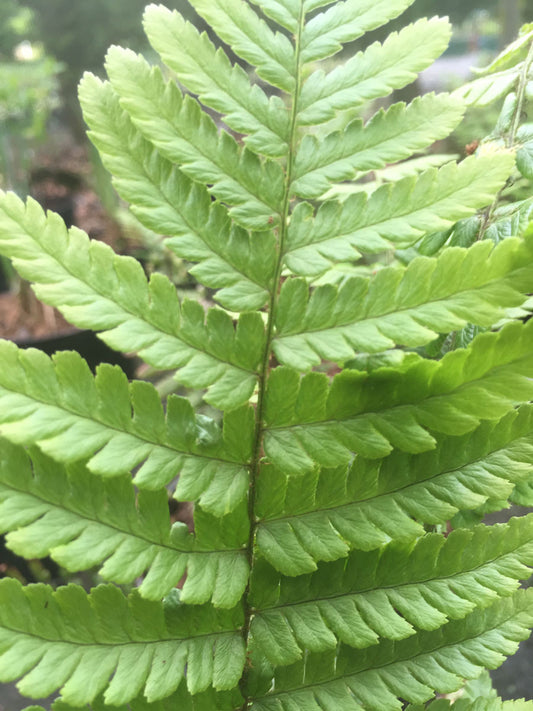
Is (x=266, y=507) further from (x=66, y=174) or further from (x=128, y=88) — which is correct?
(x=66, y=174)

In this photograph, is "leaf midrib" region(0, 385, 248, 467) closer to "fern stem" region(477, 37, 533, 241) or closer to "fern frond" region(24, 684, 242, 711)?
"fern frond" region(24, 684, 242, 711)

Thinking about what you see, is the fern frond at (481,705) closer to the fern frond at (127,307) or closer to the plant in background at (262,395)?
the plant in background at (262,395)

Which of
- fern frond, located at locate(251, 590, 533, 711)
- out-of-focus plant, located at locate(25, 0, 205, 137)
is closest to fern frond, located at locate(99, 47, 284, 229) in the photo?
fern frond, located at locate(251, 590, 533, 711)

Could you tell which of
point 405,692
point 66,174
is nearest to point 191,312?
point 405,692

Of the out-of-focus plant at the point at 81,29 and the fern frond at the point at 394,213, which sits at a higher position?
the out-of-focus plant at the point at 81,29

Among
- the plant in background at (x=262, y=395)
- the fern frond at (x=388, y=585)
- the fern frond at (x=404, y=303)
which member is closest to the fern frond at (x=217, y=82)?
the plant in background at (x=262, y=395)

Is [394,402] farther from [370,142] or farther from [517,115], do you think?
[517,115]
